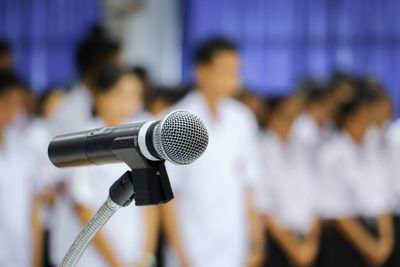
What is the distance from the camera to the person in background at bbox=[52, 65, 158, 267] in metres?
2.76

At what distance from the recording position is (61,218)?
2883 millimetres

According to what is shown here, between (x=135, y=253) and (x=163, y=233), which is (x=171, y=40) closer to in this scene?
(x=163, y=233)

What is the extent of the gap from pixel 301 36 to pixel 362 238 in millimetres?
2941

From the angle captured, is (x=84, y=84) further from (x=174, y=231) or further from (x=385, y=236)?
(x=385, y=236)

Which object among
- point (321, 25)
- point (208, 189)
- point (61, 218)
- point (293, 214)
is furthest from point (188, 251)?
point (321, 25)

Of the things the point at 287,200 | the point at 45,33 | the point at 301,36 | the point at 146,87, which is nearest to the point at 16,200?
the point at 146,87

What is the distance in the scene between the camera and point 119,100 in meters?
2.79

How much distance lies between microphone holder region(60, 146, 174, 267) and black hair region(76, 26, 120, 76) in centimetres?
204

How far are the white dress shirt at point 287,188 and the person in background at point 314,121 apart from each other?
0.26ft

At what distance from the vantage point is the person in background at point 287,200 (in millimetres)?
4188

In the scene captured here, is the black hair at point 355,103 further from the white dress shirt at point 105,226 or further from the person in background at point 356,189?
the white dress shirt at point 105,226

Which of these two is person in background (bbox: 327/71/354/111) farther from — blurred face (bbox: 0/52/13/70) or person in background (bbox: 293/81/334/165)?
blurred face (bbox: 0/52/13/70)

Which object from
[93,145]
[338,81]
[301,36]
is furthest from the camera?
[301,36]

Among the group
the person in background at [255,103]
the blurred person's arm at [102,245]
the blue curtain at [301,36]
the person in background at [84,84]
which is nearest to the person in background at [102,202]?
the blurred person's arm at [102,245]
